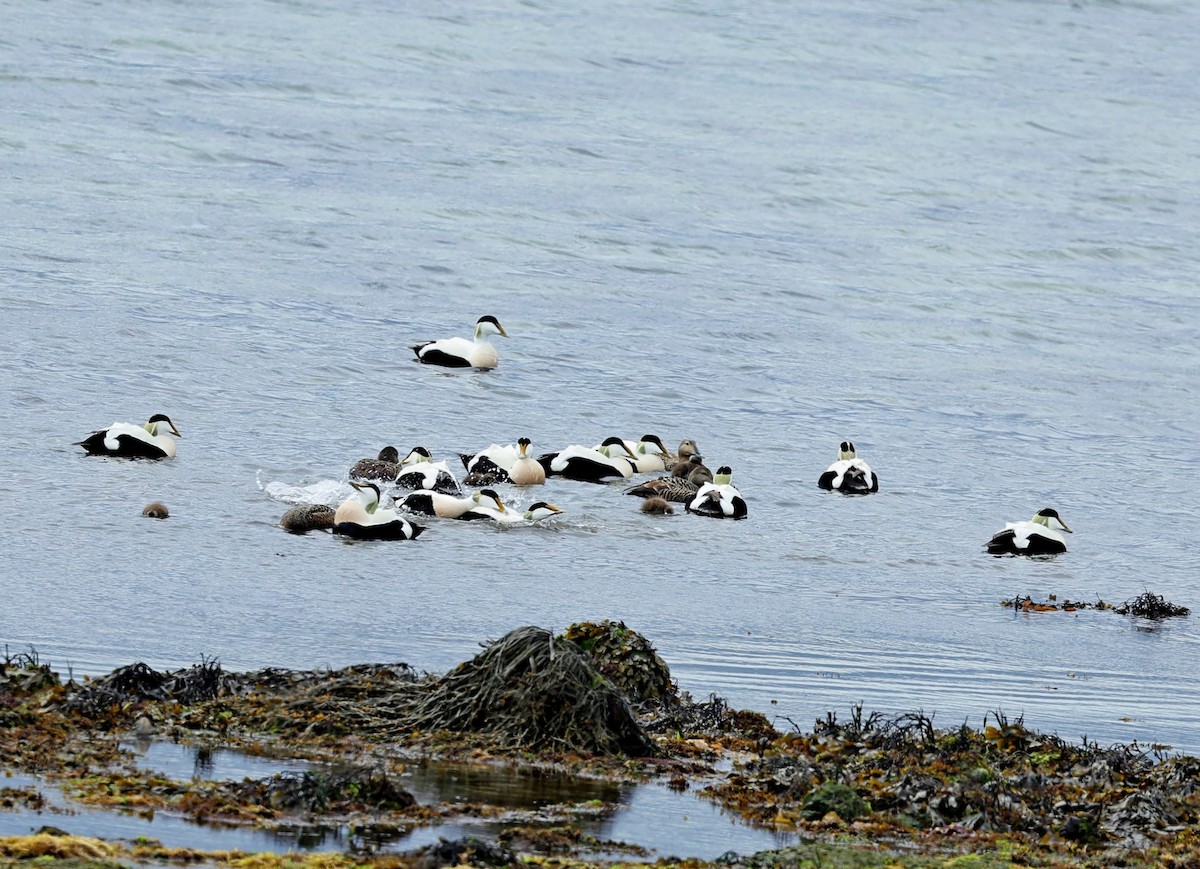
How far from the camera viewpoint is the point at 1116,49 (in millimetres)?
57906

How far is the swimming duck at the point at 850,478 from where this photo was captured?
18578 millimetres

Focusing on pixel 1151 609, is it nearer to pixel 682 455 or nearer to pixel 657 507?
pixel 657 507

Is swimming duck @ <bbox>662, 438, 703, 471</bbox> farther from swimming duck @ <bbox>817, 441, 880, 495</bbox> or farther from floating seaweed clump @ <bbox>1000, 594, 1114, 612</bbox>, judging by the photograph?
floating seaweed clump @ <bbox>1000, 594, 1114, 612</bbox>

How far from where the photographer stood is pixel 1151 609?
14.5 m

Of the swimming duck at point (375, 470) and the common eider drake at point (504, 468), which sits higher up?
the common eider drake at point (504, 468)

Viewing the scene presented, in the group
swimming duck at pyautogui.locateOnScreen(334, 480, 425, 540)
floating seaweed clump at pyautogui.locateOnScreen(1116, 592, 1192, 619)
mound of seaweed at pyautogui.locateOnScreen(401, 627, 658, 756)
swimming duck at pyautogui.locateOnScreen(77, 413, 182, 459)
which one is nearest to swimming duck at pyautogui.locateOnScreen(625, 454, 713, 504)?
swimming duck at pyautogui.locateOnScreen(334, 480, 425, 540)

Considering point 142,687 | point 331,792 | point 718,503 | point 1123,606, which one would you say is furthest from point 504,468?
point 331,792

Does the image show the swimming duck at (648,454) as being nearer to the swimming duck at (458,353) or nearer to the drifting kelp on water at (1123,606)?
the swimming duck at (458,353)

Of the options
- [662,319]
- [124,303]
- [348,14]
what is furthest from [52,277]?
[348,14]

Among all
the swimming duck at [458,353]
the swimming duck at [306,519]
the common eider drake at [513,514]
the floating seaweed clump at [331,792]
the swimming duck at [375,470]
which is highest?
the swimming duck at [458,353]

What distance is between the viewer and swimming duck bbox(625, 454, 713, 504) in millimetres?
17922

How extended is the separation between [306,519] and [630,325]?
12.1 m

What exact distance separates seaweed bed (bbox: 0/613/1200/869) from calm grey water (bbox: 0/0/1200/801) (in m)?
0.92

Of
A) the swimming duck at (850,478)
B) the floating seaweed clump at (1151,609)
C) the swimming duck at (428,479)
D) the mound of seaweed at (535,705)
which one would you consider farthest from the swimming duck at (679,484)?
the mound of seaweed at (535,705)
